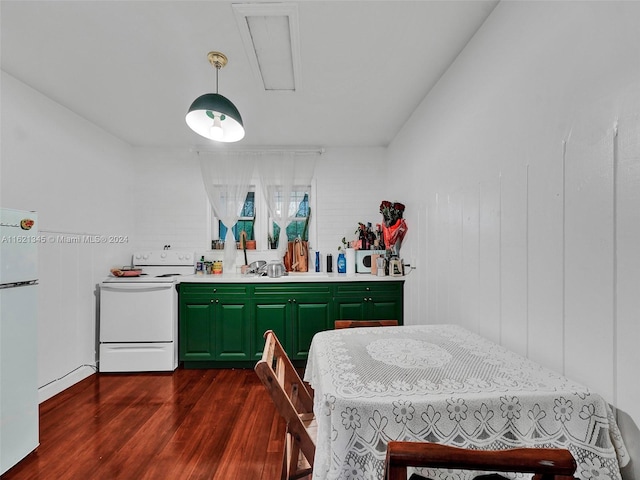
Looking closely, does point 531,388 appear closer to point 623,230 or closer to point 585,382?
point 585,382

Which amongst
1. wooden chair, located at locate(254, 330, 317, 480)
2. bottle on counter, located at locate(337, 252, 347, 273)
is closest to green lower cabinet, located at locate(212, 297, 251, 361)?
bottle on counter, located at locate(337, 252, 347, 273)

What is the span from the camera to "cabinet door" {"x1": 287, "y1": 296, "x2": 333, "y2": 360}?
10.1ft

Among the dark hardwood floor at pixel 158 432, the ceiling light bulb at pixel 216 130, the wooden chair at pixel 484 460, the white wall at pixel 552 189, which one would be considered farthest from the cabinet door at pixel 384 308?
the wooden chair at pixel 484 460

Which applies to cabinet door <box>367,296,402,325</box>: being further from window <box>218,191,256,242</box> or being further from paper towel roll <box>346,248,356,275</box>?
window <box>218,191,256,242</box>

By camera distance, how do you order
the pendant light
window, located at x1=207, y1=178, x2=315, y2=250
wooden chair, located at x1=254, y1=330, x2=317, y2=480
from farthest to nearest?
1. window, located at x1=207, y1=178, x2=315, y2=250
2. the pendant light
3. wooden chair, located at x1=254, y1=330, x2=317, y2=480

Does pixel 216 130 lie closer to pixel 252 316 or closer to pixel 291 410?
pixel 291 410

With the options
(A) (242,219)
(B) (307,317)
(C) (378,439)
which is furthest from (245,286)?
(C) (378,439)

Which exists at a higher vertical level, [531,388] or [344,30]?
[344,30]

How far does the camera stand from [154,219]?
12.1 ft

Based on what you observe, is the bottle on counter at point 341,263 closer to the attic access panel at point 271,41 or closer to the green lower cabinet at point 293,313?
the green lower cabinet at point 293,313

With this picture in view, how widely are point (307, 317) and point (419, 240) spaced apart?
142 cm

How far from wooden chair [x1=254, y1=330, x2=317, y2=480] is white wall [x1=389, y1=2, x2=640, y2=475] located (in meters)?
1.09

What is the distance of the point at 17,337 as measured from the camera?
5.61 ft

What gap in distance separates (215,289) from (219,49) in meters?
2.20
